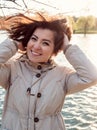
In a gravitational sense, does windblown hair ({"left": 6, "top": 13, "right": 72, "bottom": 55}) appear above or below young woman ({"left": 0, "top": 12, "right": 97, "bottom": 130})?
above

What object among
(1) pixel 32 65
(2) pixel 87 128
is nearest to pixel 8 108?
(1) pixel 32 65

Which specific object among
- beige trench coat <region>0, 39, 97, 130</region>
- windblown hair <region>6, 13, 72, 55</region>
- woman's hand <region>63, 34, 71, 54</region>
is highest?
windblown hair <region>6, 13, 72, 55</region>

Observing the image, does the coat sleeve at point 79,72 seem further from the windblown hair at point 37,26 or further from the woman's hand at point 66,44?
the windblown hair at point 37,26

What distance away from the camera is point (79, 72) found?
303cm

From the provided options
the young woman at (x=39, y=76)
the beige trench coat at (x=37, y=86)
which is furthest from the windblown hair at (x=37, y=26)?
the beige trench coat at (x=37, y=86)

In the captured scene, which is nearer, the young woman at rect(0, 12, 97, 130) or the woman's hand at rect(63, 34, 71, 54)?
the young woman at rect(0, 12, 97, 130)

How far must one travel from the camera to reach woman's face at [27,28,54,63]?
9.90 feet

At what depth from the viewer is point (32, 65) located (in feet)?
10.1

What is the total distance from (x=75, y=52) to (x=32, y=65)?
35cm

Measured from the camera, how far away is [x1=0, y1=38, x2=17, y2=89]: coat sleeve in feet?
9.93

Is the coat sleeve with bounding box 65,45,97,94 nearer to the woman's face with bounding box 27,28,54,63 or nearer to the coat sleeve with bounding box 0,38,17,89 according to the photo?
the woman's face with bounding box 27,28,54,63

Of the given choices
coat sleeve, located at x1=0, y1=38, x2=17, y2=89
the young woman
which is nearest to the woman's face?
the young woman

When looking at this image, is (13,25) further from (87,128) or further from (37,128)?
(87,128)

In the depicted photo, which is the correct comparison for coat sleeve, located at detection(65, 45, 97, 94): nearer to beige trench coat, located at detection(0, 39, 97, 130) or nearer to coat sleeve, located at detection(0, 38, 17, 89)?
beige trench coat, located at detection(0, 39, 97, 130)
